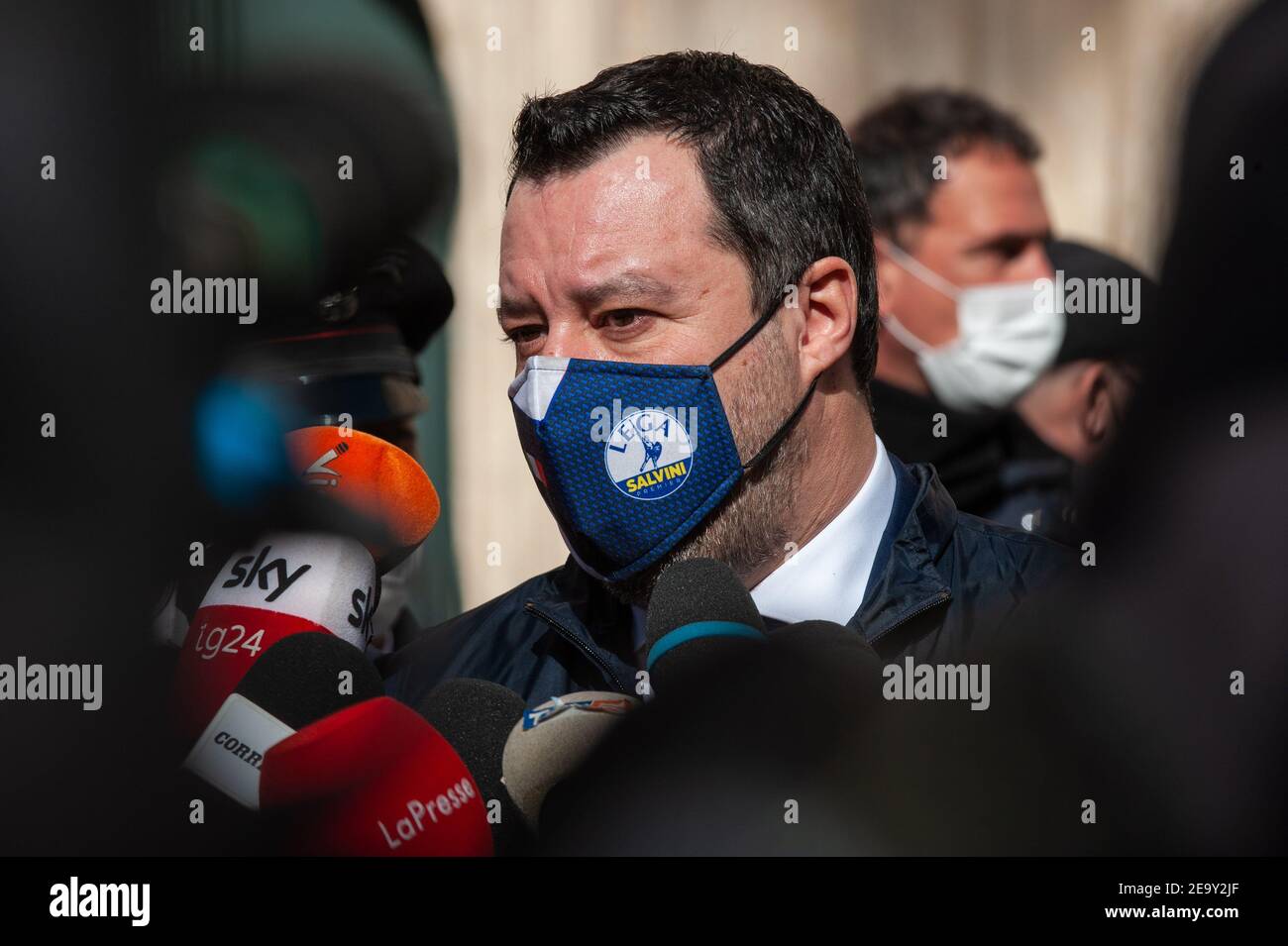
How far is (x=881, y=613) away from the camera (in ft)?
6.72

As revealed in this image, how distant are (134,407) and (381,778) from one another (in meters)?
1.27

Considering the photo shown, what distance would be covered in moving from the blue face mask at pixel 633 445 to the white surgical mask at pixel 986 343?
128 centimetres

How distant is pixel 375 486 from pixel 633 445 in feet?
1.45

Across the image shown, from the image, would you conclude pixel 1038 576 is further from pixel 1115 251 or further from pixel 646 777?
pixel 1115 251

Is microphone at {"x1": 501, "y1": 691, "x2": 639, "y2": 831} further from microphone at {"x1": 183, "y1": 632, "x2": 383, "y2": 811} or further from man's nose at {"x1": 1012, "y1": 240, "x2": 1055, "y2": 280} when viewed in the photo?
man's nose at {"x1": 1012, "y1": 240, "x2": 1055, "y2": 280}

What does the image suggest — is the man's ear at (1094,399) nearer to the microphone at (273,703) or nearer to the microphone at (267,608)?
the microphone at (267,608)

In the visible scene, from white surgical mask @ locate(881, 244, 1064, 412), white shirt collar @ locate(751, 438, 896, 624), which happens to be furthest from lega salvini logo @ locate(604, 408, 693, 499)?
white surgical mask @ locate(881, 244, 1064, 412)

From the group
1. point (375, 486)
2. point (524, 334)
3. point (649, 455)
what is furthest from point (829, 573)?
point (375, 486)

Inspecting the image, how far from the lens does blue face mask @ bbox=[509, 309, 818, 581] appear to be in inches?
82.4

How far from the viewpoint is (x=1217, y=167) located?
6.61 ft

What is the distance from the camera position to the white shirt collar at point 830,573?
2.14 m

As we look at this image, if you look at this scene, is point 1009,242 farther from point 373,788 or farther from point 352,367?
point 373,788

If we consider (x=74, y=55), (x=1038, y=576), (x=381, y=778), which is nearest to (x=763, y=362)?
(x=1038, y=576)

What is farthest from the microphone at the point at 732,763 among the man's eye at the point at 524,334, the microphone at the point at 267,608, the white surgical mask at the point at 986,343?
the white surgical mask at the point at 986,343
